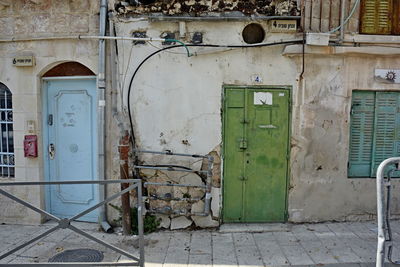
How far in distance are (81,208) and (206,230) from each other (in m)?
2.20

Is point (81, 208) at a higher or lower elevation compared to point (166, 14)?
lower

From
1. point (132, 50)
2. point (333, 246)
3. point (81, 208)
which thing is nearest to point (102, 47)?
point (132, 50)

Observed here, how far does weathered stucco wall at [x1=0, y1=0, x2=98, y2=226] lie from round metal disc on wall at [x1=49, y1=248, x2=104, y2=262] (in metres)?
1.39

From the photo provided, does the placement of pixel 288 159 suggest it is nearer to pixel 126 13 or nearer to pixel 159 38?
pixel 159 38

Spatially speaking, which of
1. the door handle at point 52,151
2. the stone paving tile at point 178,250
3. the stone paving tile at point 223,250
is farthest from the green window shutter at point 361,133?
the door handle at point 52,151

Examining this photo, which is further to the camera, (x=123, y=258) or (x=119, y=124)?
(x=119, y=124)

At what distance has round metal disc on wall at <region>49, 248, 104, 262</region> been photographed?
4.01 m

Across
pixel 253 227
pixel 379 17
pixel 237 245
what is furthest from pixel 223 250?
pixel 379 17

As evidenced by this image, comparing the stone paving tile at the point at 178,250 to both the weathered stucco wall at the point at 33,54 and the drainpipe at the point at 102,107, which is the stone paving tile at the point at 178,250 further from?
the weathered stucco wall at the point at 33,54

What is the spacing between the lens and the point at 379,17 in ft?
16.4

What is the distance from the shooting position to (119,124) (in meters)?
4.69

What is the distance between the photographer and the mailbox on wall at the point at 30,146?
16.7ft

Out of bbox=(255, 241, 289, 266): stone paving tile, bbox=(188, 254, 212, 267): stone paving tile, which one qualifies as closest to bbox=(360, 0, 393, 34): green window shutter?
bbox=(255, 241, 289, 266): stone paving tile

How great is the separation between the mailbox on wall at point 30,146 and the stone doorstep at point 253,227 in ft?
10.8
